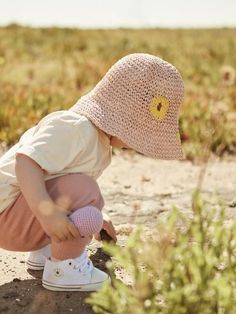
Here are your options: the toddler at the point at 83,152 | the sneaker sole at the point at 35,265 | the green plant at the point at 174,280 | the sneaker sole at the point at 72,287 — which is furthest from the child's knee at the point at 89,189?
the green plant at the point at 174,280

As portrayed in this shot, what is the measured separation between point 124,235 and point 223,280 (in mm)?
1837

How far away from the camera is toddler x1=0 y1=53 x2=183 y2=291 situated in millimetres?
2752

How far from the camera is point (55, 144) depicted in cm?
274

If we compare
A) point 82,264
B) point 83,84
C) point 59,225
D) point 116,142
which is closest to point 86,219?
point 59,225

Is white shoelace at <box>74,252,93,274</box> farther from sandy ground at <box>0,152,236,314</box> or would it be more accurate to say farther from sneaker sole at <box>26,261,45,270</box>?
sneaker sole at <box>26,261,45,270</box>

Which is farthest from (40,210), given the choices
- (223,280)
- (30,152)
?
(223,280)

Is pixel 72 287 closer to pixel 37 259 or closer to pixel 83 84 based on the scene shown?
pixel 37 259

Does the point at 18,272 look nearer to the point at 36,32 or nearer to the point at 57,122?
the point at 57,122

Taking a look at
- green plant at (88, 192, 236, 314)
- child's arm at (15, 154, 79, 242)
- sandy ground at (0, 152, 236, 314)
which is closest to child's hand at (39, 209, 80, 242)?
child's arm at (15, 154, 79, 242)

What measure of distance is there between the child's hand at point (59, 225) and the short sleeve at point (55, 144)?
0.19m

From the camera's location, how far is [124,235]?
3789 mm

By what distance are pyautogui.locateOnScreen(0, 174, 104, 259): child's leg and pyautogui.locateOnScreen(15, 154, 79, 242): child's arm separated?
95 mm

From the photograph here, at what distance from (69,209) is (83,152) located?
24cm

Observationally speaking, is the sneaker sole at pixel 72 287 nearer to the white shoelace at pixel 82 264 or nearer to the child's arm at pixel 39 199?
the white shoelace at pixel 82 264
